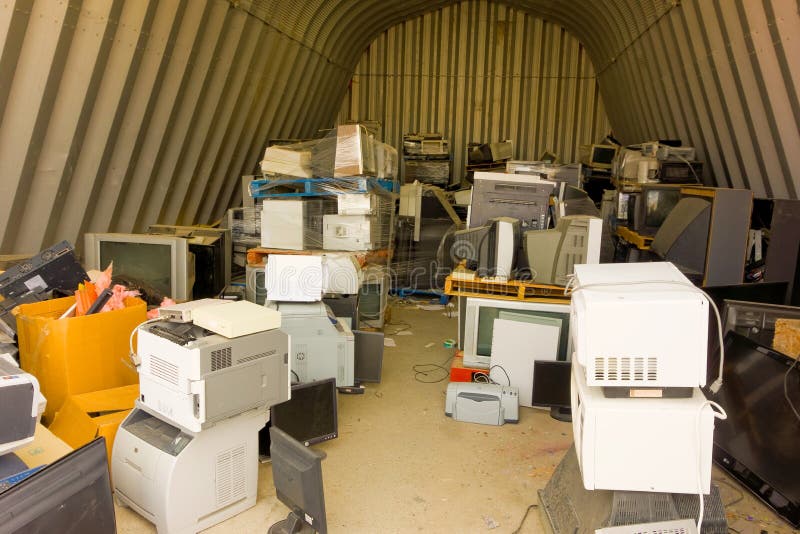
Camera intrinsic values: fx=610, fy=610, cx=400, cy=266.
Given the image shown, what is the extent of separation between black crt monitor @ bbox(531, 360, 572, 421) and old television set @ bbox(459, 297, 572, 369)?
25 cm

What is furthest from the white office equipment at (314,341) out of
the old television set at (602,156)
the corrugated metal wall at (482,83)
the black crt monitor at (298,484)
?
the corrugated metal wall at (482,83)

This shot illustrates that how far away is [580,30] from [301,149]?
533 centimetres

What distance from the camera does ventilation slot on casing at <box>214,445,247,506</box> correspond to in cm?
262

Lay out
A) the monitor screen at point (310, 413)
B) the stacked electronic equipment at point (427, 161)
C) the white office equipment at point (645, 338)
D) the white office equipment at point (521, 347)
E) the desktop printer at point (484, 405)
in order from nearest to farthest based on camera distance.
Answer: the white office equipment at point (645, 338) → the monitor screen at point (310, 413) → the desktop printer at point (484, 405) → the white office equipment at point (521, 347) → the stacked electronic equipment at point (427, 161)

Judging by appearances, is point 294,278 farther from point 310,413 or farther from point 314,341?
point 310,413

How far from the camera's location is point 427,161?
29.7 ft

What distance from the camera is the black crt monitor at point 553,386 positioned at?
383 cm

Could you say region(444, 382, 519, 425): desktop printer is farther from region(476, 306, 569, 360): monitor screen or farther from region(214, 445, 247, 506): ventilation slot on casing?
region(214, 445, 247, 506): ventilation slot on casing

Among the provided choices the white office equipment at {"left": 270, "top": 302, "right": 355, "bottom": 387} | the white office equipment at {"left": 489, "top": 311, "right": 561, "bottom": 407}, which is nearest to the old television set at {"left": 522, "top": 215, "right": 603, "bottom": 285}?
the white office equipment at {"left": 489, "top": 311, "right": 561, "bottom": 407}

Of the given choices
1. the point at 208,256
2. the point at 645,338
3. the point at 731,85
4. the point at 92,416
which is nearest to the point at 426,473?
the point at 645,338

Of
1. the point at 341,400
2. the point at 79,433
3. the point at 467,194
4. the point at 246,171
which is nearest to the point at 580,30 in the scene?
the point at 467,194

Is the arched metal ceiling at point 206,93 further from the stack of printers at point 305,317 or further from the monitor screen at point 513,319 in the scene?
the monitor screen at point 513,319

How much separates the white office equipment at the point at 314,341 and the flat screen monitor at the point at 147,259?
2.22ft

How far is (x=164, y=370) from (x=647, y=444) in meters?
1.88
